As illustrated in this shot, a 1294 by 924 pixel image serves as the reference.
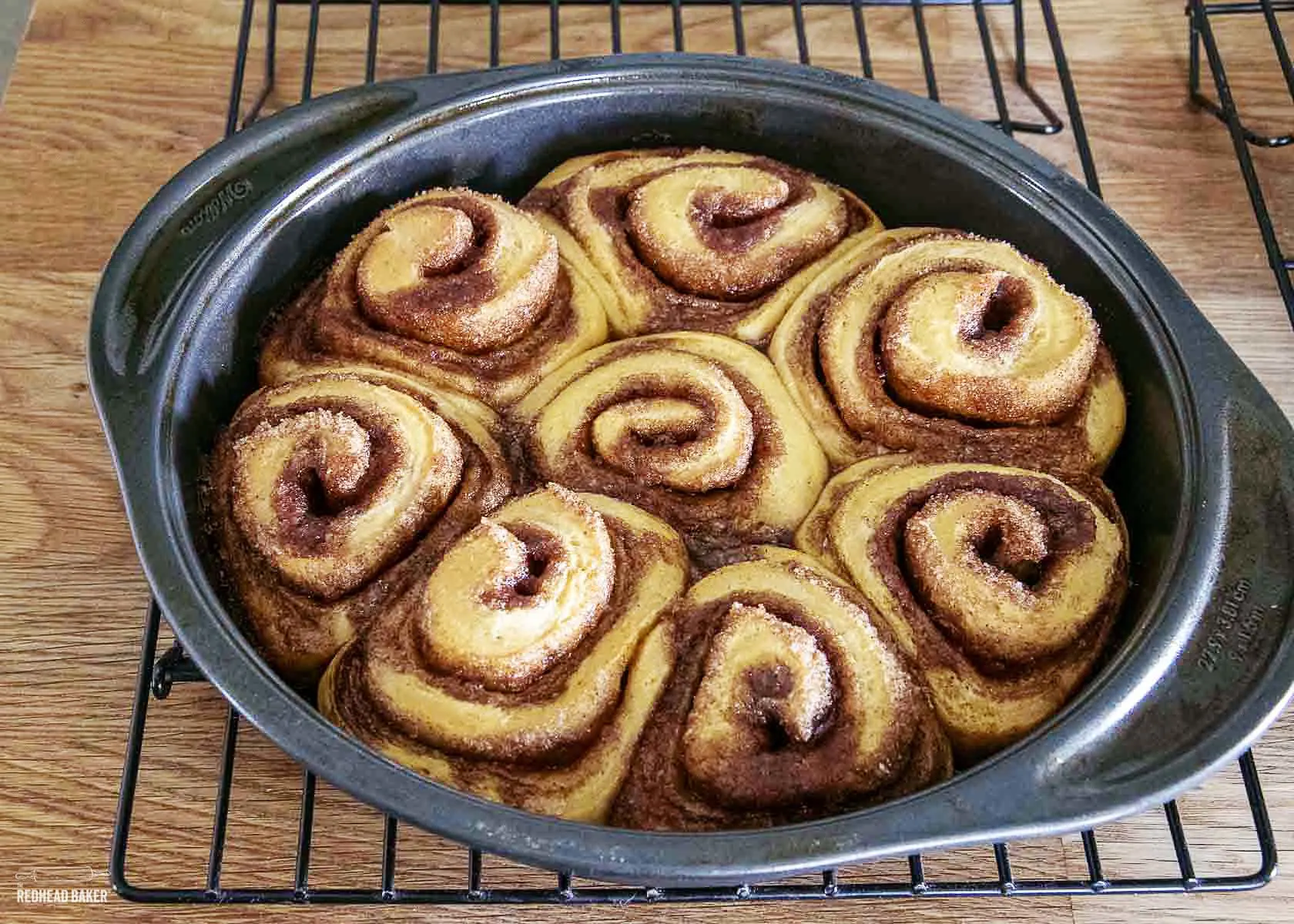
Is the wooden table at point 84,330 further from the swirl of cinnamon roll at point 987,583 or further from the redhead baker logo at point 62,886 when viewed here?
the swirl of cinnamon roll at point 987,583

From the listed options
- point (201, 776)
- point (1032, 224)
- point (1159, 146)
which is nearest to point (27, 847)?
point (201, 776)

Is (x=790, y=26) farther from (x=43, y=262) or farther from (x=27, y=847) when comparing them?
(x=27, y=847)

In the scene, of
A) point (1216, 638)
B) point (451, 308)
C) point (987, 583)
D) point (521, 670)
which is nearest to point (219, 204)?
point (451, 308)

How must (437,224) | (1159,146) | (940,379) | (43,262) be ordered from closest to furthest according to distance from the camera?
(940,379) → (437,224) → (43,262) → (1159,146)

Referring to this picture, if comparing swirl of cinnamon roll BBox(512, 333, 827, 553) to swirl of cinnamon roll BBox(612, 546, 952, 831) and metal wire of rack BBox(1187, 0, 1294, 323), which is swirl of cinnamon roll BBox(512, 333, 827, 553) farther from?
metal wire of rack BBox(1187, 0, 1294, 323)

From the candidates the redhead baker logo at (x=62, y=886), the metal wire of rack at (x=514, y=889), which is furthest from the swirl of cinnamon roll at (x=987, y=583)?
the redhead baker logo at (x=62, y=886)

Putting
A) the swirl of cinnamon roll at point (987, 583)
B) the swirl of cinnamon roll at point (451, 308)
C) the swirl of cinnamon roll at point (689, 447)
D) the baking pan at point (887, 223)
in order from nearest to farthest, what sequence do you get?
the baking pan at point (887, 223)
the swirl of cinnamon roll at point (987, 583)
the swirl of cinnamon roll at point (689, 447)
the swirl of cinnamon roll at point (451, 308)

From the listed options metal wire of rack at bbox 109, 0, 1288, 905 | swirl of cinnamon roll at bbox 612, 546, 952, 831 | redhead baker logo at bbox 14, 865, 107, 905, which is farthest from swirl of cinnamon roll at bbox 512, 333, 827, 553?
redhead baker logo at bbox 14, 865, 107, 905
